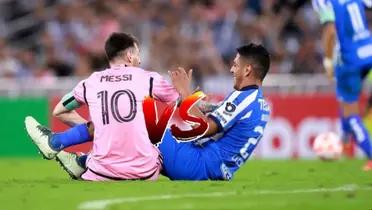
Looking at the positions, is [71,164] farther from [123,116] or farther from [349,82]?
[349,82]

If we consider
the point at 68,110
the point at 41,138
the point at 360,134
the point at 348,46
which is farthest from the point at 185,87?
→ the point at 348,46

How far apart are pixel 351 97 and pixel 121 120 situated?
17.3ft

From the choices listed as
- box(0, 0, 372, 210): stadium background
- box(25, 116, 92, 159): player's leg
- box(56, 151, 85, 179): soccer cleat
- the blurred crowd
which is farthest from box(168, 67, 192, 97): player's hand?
the blurred crowd

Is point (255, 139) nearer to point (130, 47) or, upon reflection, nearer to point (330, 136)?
point (130, 47)

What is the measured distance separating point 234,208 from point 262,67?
3.15 meters

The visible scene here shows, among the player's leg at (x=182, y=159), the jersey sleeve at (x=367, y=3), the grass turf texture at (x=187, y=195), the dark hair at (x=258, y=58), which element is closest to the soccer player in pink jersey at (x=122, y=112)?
the player's leg at (x=182, y=159)

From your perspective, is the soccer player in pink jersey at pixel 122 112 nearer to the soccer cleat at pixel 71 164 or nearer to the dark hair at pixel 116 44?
the dark hair at pixel 116 44

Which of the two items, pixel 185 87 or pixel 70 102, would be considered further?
pixel 70 102

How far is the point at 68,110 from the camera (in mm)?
11469

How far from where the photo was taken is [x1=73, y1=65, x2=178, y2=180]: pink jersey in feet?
35.1

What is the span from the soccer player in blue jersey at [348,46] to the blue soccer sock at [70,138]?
4923 millimetres

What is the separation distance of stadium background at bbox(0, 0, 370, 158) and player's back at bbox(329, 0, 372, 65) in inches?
247

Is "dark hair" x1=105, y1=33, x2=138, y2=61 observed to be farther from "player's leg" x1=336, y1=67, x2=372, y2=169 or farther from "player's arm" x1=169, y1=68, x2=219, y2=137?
"player's leg" x1=336, y1=67, x2=372, y2=169

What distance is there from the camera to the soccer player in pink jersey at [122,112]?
35.1ft
